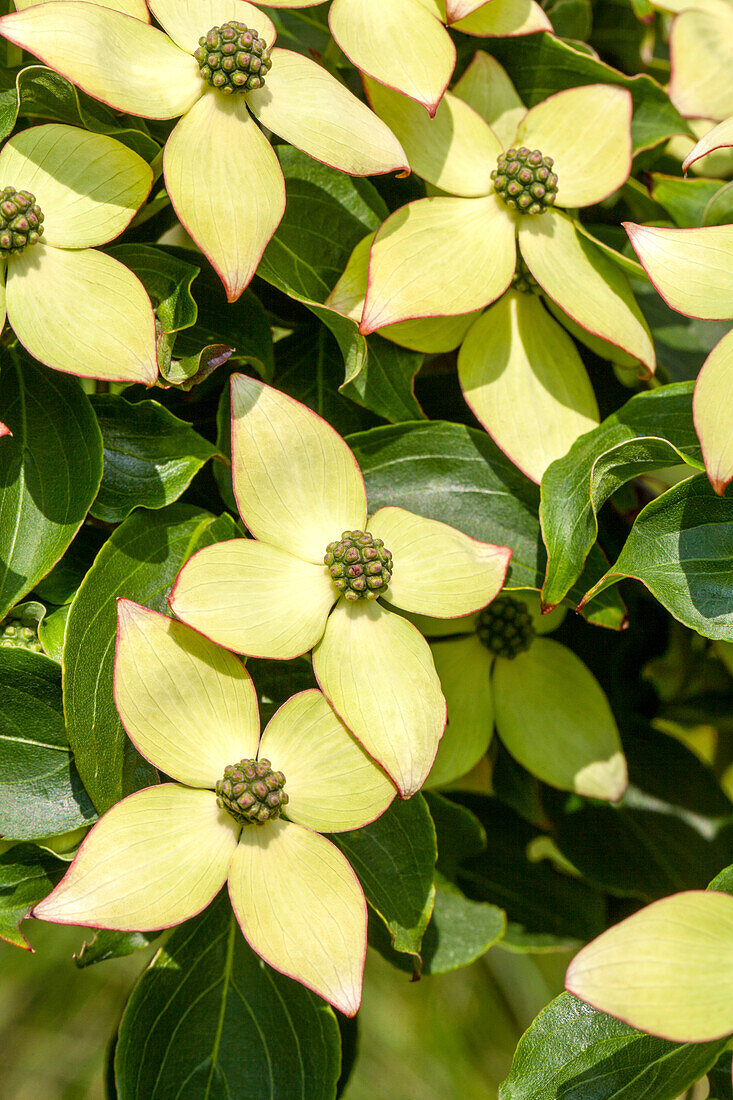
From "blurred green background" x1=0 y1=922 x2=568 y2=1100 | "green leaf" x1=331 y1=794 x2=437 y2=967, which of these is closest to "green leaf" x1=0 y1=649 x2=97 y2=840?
"green leaf" x1=331 y1=794 x2=437 y2=967

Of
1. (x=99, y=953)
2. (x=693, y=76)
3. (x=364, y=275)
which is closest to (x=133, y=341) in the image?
(x=364, y=275)

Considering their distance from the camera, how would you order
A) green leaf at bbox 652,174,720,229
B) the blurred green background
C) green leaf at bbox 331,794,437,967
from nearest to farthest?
green leaf at bbox 331,794,437,967, green leaf at bbox 652,174,720,229, the blurred green background

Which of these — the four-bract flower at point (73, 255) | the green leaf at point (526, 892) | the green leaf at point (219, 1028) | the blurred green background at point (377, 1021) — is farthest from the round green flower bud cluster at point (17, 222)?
the blurred green background at point (377, 1021)

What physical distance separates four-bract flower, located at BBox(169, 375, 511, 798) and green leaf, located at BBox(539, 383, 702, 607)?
0.11 feet

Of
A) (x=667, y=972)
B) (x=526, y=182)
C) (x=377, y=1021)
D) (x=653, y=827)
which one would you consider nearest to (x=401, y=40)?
(x=526, y=182)

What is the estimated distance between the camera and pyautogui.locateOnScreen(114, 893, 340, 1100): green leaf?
463 millimetres

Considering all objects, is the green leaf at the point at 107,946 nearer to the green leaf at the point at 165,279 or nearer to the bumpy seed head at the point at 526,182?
the green leaf at the point at 165,279

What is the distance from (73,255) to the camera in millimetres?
408

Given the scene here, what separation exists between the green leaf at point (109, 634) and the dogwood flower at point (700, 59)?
42 centimetres

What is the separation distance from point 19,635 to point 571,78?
0.45 m

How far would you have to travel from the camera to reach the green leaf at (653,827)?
661 millimetres

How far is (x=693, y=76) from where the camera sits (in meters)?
0.60

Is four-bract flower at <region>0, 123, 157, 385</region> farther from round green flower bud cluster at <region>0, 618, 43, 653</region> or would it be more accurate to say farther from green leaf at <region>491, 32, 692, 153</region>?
green leaf at <region>491, 32, 692, 153</region>

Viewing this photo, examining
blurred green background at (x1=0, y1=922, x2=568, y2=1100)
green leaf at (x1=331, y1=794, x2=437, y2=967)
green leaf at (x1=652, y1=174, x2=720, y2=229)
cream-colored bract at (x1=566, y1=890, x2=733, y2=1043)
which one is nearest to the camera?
cream-colored bract at (x1=566, y1=890, x2=733, y2=1043)
